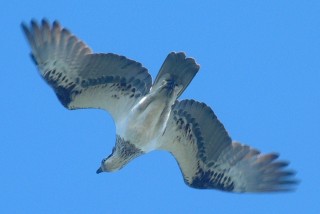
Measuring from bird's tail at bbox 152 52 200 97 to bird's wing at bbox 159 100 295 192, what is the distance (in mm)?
694


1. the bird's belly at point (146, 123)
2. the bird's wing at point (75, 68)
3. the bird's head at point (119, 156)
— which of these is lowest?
the bird's head at point (119, 156)

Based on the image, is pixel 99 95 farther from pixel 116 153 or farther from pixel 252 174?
pixel 252 174

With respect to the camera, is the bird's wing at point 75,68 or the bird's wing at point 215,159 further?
the bird's wing at point 215,159

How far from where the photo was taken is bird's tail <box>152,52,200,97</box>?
1431 centimetres

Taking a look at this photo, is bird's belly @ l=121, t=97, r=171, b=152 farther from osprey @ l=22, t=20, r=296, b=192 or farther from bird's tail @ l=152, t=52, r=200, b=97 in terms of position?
bird's tail @ l=152, t=52, r=200, b=97

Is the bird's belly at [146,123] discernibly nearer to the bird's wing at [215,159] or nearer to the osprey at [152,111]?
the osprey at [152,111]

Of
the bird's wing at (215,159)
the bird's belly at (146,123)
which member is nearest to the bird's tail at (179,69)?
the bird's belly at (146,123)

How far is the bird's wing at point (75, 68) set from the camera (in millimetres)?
14625

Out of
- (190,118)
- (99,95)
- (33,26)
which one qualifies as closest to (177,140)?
(190,118)

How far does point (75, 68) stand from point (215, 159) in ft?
8.47

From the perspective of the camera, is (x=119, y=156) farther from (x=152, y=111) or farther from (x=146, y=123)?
(x=152, y=111)

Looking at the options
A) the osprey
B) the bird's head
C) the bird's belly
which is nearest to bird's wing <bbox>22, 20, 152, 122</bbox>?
the osprey

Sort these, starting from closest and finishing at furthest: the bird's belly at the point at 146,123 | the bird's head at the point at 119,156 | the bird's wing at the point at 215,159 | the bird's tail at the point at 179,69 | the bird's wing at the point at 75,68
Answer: the bird's tail at the point at 179,69 < the bird's wing at the point at 75,68 < the bird's belly at the point at 146,123 < the bird's head at the point at 119,156 < the bird's wing at the point at 215,159

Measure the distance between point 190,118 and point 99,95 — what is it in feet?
4.53
